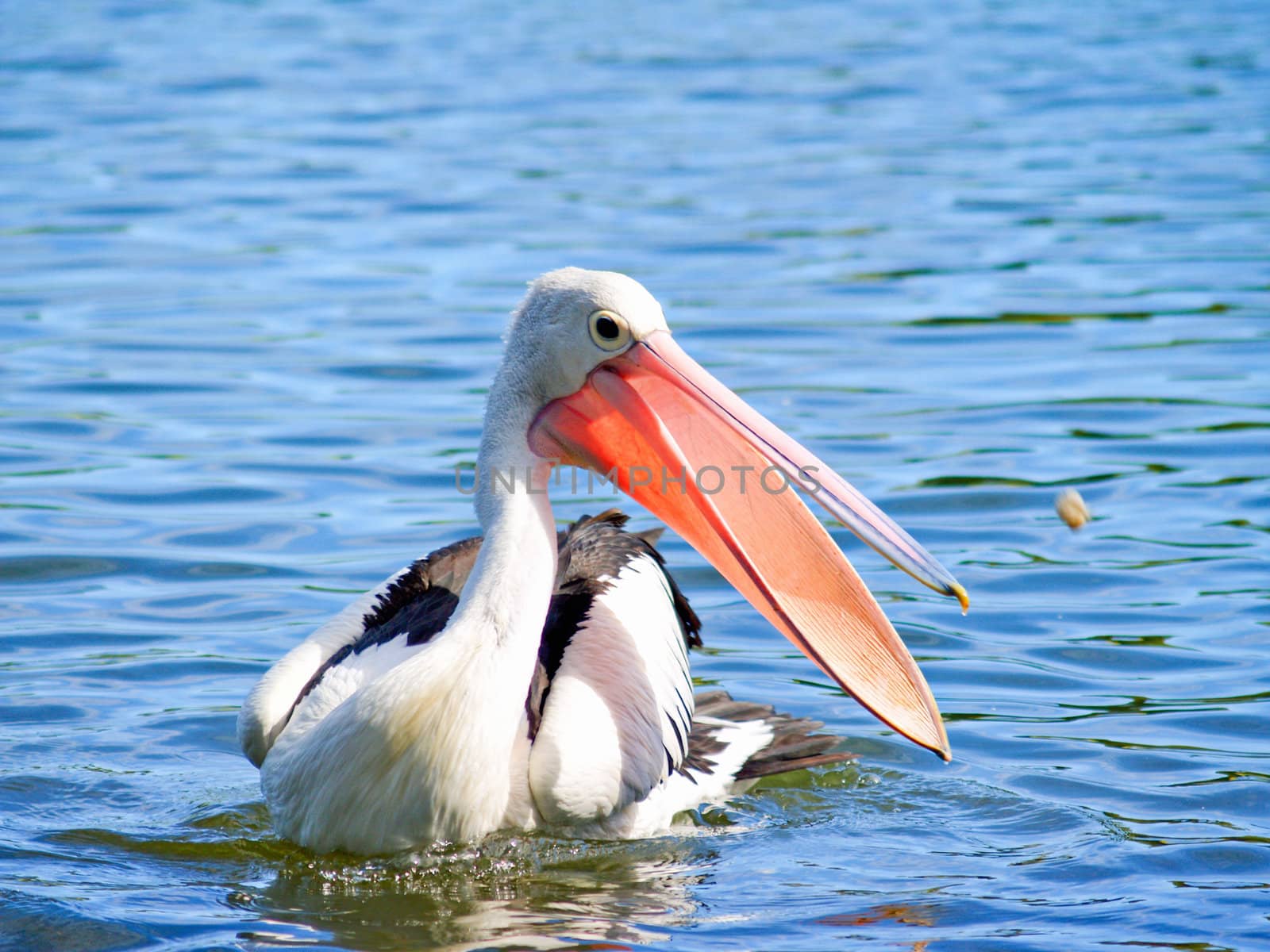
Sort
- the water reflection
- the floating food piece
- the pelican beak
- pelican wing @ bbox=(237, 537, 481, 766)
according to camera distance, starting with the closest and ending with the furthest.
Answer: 1. the water reflection
2. the pelican beak
3. pelican wing @ bbox=(237, 537, 481, 766)
4. the floating food piece

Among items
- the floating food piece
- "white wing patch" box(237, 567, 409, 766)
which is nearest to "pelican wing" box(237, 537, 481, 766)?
"white wing patch" box(237, 567, 409, 766)

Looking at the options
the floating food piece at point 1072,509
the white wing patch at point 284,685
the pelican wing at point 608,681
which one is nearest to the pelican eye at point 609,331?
the pelican wing at point 608,681

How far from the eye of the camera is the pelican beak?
12.6 ft

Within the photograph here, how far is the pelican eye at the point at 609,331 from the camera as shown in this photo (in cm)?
387

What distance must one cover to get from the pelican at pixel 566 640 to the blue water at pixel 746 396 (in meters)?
0.18

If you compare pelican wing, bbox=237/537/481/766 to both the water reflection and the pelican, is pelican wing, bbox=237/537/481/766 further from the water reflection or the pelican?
the water reflection

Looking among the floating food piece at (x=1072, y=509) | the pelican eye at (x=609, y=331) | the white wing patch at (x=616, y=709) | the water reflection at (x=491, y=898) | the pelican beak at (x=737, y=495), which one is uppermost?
the pelican eye at (x=609, y=331)

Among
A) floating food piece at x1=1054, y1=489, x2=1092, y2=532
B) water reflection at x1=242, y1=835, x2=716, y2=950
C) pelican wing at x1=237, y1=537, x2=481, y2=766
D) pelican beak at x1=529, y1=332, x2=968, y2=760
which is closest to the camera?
water reflection at x1=242, y1=835, x2=716, y2=950

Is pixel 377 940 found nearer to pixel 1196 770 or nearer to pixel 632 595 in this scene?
pixel 632 595

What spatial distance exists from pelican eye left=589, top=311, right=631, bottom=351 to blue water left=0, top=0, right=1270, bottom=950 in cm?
114

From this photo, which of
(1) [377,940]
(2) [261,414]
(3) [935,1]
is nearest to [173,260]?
(2) [261,414]

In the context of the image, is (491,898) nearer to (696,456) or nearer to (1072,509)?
(696,456)

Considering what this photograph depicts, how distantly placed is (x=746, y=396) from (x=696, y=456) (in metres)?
3.99

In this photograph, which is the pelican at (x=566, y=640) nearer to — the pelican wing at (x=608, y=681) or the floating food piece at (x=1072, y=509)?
the pelican wing at (x=608, y=681)
